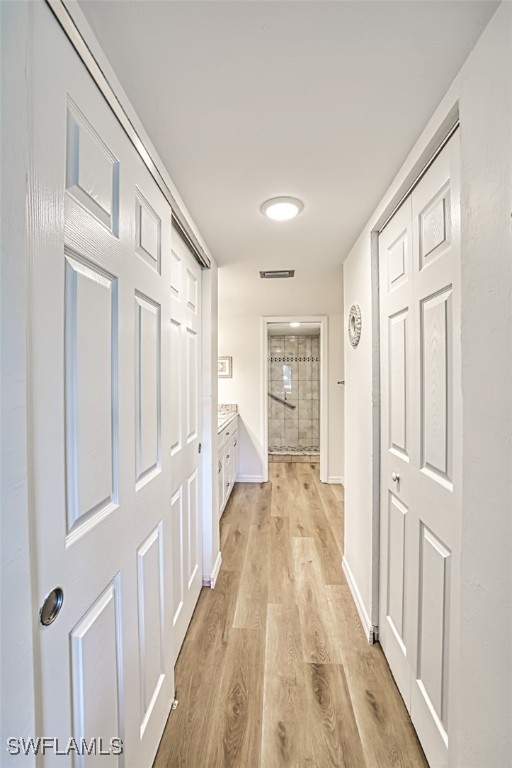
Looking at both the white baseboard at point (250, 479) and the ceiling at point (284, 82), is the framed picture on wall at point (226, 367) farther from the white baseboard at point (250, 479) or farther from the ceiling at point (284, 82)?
the ceiling at point (284, 82)

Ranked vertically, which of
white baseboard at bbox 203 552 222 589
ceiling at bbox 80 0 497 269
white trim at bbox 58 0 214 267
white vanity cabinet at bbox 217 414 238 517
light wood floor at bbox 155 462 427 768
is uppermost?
ceiling at bbox 80 0 497 269

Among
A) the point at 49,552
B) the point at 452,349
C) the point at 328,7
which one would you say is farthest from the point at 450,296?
the point at 49,552

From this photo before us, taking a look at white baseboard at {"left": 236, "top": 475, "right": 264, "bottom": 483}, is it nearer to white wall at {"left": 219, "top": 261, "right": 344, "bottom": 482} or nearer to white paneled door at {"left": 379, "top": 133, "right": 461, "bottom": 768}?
white wall at {"left": 219, "top": 261, "right": 344, "bottom": 482}

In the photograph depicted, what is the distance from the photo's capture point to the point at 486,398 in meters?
0.79

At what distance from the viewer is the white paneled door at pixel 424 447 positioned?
104cm

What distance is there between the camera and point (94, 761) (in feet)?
2.50

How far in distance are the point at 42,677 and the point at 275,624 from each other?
1.53 meters

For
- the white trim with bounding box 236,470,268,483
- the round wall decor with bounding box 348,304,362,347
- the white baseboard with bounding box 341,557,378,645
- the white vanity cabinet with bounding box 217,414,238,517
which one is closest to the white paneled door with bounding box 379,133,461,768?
the white baseboard with bounding box 341,557,378,645

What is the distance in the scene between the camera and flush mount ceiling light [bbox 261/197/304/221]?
1528 millimetres

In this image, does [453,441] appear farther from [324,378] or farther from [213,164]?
[324,378]

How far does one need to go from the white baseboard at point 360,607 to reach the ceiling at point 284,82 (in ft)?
6.84

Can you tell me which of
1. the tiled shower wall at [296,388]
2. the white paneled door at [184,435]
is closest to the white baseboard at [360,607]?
the white paneled door at [184,435]

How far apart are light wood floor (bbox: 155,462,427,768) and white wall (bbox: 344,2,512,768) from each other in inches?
18.9

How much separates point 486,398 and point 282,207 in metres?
1.23
